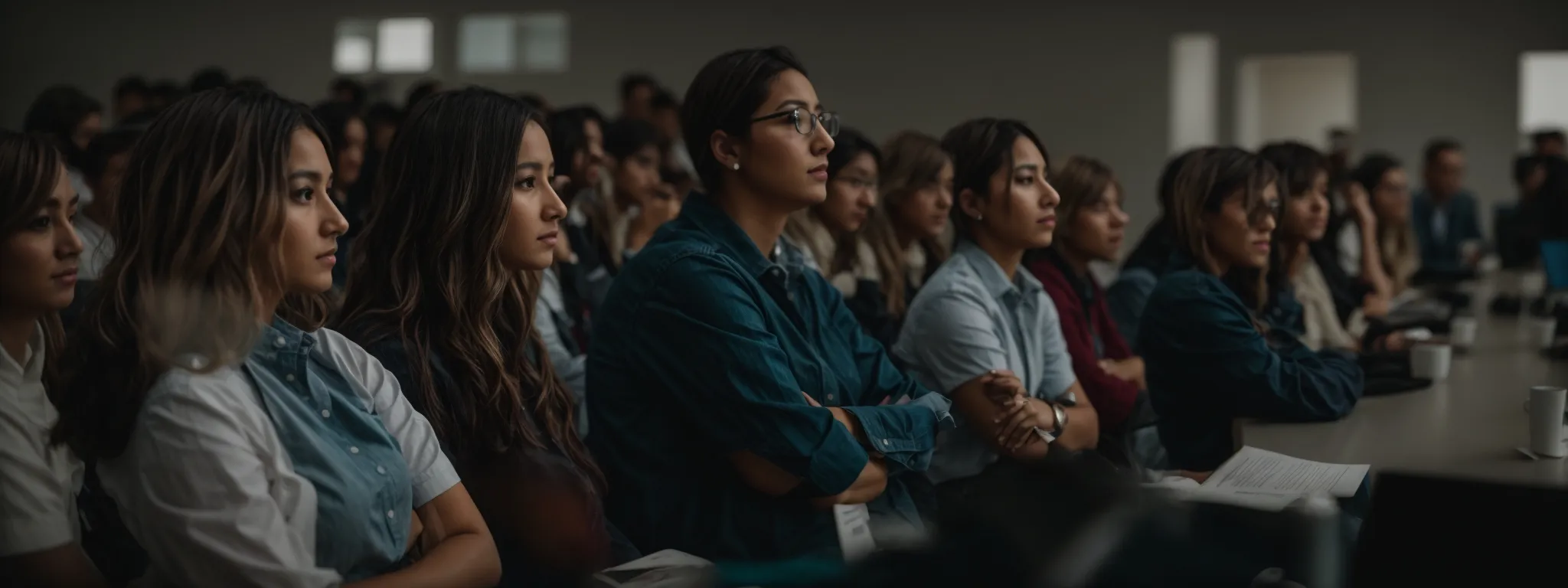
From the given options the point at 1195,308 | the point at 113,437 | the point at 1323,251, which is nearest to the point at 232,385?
the point at 113,437

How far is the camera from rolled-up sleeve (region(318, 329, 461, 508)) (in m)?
1.74

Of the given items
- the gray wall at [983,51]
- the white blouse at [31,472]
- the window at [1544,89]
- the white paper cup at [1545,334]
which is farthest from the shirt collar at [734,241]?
the window at [1544,89]

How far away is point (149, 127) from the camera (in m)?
1.55

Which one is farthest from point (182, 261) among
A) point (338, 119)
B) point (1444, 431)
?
point (338, 119)

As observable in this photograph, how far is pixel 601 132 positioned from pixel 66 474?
142 inches

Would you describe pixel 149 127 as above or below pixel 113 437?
above

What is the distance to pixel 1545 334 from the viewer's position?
13.6 feet

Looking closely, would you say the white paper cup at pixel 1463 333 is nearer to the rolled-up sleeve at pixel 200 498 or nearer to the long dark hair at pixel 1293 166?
the long dark hair at pixel 1293 166

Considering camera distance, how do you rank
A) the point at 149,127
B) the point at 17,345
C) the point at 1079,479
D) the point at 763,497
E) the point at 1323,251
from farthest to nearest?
the point at 1323,251, the point at 763,497, the point at 17,345, the point at 149,127, the point at 1079,479

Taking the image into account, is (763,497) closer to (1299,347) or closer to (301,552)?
(301,552)

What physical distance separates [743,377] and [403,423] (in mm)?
543

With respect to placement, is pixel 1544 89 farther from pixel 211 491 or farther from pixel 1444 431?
pixel 211 491

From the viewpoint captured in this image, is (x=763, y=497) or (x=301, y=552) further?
(x=763, y=497)

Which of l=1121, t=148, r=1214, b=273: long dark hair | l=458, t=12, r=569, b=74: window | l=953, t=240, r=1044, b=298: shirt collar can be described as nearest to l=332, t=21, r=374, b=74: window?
l=458, t=12, r=569, b=74: window
